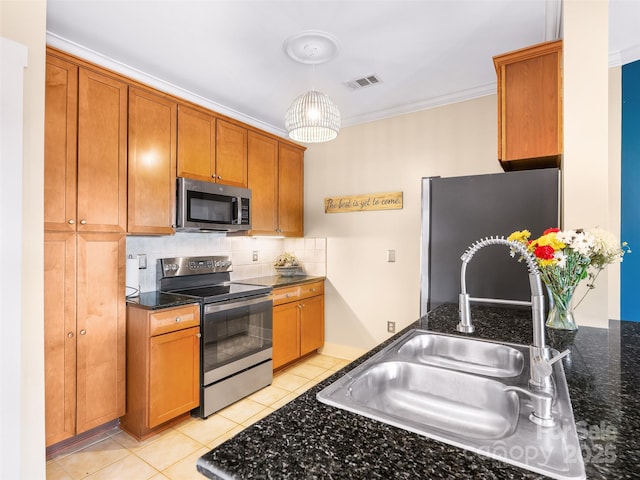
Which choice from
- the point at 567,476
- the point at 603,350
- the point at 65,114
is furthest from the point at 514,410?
the point at 65,114

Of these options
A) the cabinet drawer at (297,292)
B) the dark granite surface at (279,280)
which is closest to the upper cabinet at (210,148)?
the dark granite surface at (279,280)

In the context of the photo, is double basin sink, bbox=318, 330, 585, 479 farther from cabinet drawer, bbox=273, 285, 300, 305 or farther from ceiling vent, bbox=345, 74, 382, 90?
ceiling vent, bbox=345, 74, 382, 90

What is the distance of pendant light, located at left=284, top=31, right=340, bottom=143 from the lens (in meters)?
2.17

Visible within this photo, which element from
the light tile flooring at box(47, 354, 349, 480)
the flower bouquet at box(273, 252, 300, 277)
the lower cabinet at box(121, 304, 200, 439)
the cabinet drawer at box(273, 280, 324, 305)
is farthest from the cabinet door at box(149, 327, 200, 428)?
the flower bouquet at box(273, 252, 300, 277)

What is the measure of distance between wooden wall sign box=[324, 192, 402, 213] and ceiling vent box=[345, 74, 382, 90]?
40.5 inches

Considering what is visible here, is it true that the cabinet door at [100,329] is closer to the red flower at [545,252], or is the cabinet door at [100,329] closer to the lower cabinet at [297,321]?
the lower cabinet at [297,321]

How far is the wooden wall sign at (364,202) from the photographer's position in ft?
11.0

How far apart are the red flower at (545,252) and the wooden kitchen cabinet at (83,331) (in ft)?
7.62

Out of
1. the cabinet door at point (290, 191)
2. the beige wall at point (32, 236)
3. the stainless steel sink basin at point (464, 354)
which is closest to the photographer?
the stainless steel sink basin at point (464, 354)

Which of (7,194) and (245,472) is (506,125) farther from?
(7,194)

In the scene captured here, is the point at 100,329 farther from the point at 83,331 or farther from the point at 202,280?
the point at 202,280

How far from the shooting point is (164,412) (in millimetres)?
2232

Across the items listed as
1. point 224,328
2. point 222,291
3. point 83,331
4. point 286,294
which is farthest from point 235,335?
point 83,331

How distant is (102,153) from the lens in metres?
2.14
